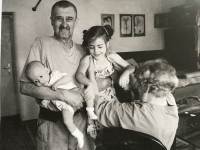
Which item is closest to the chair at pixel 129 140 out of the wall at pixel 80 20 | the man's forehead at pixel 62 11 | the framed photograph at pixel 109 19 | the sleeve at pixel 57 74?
the sleeve at pixel 57 74

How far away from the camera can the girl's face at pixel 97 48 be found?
3.34ft

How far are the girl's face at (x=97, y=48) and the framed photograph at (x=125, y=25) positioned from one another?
510 millimetres

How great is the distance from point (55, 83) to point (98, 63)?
264 millimetres

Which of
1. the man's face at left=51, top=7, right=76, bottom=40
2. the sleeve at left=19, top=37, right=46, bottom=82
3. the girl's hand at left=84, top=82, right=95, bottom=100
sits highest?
the man's face at left=51, top=7, right=76, bottom=40

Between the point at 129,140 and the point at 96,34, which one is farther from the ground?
the point at 96,34

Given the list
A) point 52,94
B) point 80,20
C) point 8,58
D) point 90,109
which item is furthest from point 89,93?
point 8,58

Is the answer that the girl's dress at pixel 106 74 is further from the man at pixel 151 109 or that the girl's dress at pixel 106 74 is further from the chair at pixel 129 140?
the chair at pixel 129 140

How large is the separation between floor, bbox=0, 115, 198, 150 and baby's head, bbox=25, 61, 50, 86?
0.93m

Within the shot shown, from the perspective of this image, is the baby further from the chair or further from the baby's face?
the chair

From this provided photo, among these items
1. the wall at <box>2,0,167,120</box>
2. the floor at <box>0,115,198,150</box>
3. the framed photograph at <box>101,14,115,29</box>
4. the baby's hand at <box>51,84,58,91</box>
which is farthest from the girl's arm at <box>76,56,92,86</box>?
the floor at <box>0,115,198,150</box>

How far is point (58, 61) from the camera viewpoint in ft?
3.52

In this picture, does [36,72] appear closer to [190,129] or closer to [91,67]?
[91,67]

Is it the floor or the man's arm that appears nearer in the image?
the man's arm

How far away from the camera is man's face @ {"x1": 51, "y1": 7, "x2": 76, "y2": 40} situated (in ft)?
3.43
